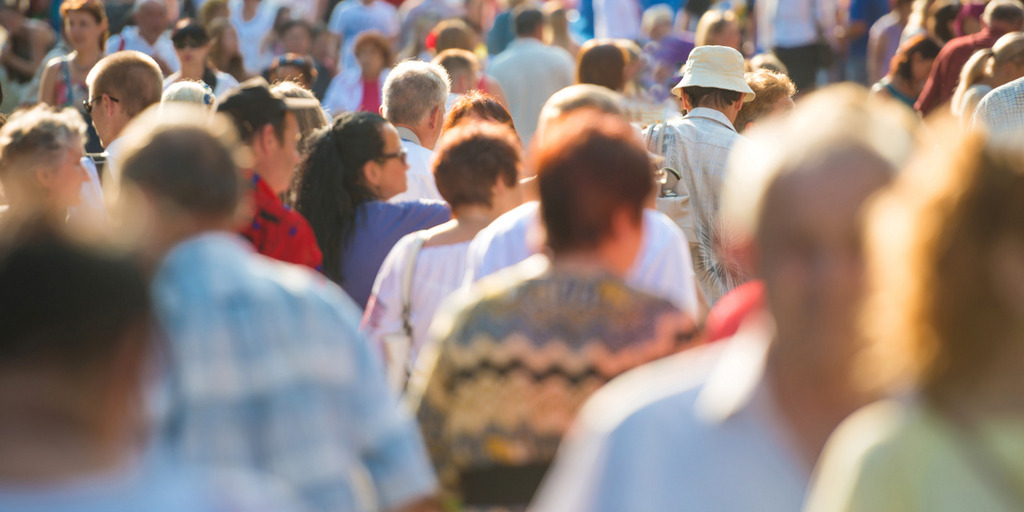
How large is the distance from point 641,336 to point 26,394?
1317 millimetres

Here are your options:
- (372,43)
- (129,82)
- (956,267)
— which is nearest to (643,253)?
(956,267)

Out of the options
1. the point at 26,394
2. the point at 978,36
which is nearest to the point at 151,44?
the point at 978,36

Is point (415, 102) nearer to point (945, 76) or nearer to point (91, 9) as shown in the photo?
point (91, 9)

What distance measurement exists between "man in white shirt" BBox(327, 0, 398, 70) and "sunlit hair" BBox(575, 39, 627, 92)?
577 centimetres

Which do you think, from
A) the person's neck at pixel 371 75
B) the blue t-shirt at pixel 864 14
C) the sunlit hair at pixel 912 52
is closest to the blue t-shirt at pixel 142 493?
the person's neck at pixel 371 75

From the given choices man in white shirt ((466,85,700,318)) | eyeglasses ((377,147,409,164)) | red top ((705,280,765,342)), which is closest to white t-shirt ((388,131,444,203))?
eyeglasses ((377,147,409,164))

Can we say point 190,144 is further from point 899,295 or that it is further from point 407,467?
point 899,295

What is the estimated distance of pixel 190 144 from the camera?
2625 mm

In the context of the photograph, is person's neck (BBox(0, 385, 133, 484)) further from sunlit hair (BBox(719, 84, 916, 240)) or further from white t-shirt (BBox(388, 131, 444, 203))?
white t-shirt (BBox(388, 131, 444, 203))

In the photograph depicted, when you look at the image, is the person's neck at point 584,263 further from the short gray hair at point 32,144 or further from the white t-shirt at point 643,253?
the short gray hair at point 32,144

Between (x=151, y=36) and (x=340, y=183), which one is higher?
(x=340, y=183)

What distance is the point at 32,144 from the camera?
460cm

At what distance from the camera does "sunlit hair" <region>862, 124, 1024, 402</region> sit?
1.58 m

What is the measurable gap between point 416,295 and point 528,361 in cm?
149
